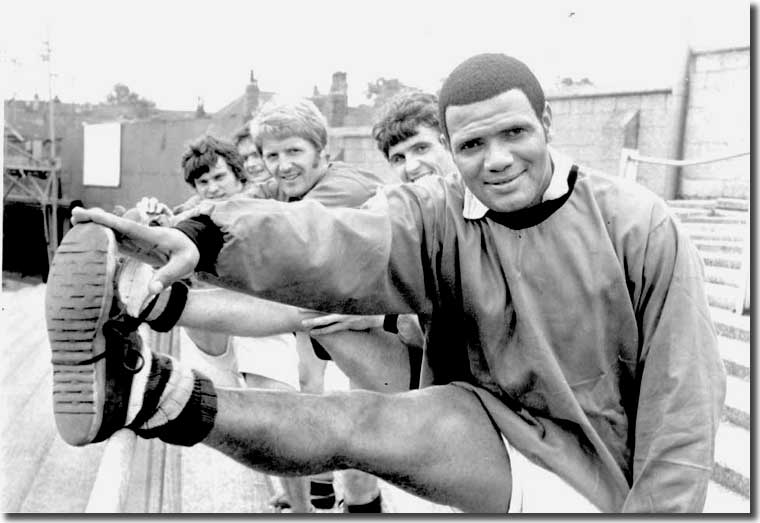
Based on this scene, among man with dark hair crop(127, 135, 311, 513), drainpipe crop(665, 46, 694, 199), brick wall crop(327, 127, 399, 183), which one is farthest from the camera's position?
brick wall crop(327, 127, 399, 183)

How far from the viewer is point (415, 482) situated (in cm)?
173

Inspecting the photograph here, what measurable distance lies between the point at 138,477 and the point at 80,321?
2110 mm

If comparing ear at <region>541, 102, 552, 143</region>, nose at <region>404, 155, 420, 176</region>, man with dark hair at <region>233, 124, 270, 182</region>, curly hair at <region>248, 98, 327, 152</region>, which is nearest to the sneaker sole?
ear at <region>541, 102, 552, 143</region>

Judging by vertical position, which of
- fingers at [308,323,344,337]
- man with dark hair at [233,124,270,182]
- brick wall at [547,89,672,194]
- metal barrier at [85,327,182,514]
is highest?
brick wall at [547,89,672,194]

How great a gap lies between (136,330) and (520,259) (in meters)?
0.82

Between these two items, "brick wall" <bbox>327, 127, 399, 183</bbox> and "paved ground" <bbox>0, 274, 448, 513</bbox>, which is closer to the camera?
"paved ground" <bbox>0, 274, 448, 513</bbox>

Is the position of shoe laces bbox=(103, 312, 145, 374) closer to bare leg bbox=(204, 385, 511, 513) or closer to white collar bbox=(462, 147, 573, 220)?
bare leg bbox=(204, 385, 511, 513)

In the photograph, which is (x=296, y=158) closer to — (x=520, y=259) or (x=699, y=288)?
(x=520, y=259)

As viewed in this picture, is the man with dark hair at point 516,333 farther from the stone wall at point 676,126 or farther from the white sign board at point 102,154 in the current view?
the white sign board at point 102,154

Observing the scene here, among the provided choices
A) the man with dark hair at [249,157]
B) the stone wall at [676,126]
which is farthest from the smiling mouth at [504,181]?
the stone wall at [676,126]

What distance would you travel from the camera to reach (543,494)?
174 centimetres

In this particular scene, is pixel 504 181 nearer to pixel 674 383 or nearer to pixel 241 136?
pixel 674 383

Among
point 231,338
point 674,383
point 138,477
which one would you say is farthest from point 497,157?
point 138,477

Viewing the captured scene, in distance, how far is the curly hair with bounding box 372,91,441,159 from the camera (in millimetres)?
2789
